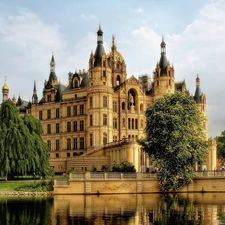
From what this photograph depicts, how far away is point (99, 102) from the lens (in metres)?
74.3

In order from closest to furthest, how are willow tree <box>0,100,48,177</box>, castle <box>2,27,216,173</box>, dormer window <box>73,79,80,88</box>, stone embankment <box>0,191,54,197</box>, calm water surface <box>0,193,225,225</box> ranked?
calm water surface <box>0,193,225,225</box> → stone embankment <box>0,191,54,197</box> → willow tree <box>0,100,48,177</box> → castle <box>2,27,216,173</box> → dormer window <box>73,79,80,88</box>

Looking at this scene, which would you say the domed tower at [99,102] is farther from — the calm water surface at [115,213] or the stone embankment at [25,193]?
the calm water surface at [115,213]

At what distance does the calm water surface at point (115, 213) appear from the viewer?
2636 centimetres

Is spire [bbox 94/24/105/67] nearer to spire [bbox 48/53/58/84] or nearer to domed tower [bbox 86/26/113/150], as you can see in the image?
domed tower [bbox 86/26/113/150]

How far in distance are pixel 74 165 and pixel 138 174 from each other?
2487cm

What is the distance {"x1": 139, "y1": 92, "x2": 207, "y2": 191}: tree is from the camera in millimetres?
47406

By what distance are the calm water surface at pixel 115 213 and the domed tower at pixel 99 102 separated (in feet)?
119

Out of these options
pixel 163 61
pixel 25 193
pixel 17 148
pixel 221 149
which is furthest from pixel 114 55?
pixel 25 193

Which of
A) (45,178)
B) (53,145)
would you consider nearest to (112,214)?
(45,178)

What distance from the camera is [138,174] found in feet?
160

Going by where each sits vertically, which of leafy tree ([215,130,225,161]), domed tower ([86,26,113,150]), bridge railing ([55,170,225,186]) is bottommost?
bridge railing ([55,170,225,186])

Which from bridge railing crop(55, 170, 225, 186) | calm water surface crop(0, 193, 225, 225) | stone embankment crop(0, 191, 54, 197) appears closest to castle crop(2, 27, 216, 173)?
bridge railing crop(55, 170, 225, 186)

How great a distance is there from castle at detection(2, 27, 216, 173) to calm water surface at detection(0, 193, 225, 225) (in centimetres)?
2805

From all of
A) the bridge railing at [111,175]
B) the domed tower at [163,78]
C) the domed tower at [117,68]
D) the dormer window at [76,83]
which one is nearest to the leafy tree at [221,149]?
the domed tower at [163,78]
